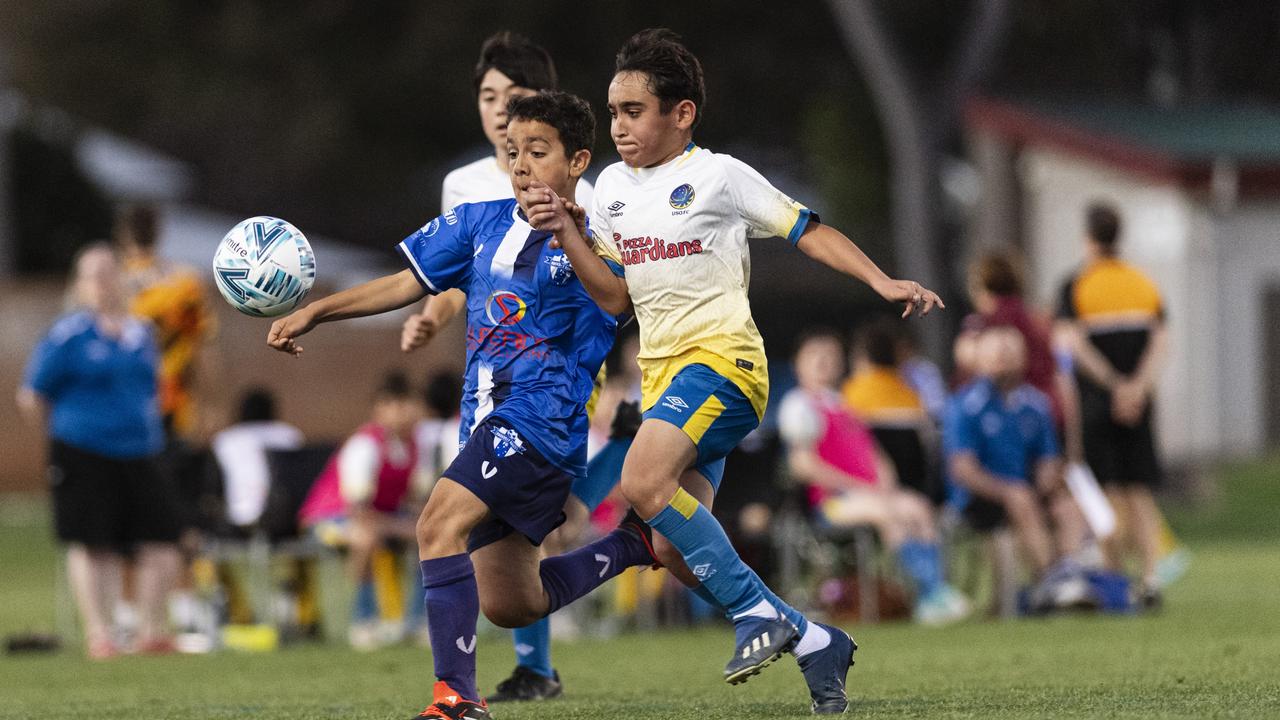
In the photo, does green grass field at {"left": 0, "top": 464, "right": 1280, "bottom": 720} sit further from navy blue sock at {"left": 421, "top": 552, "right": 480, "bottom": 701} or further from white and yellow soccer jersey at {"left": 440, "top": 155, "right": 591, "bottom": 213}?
white and yellow soccer jersey at {"left": 440, "top": 155, "right": 591, "bottom": 213}

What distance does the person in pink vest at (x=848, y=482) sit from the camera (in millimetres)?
12391

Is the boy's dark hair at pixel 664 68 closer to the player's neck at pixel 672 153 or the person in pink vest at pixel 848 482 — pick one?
the player's neck at pixel 672 153

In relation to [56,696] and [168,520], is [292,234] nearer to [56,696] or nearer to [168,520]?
[56,696]

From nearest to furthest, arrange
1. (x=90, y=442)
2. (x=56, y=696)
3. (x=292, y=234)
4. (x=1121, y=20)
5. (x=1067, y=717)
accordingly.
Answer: (x=1067, y=717) → (x=292, y=234) → (x=56, y=696) → (x=90, y=442) → (x=1121, y=20)

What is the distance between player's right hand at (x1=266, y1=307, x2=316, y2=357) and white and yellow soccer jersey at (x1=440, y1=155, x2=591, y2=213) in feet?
4.22

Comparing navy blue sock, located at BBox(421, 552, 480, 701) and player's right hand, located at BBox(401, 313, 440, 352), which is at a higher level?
player's right hand, located at BBox(401, 313, 440, 352)

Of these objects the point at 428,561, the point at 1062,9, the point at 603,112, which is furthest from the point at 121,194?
the point at 428,561

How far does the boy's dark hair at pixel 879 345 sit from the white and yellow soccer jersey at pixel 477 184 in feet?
19.7

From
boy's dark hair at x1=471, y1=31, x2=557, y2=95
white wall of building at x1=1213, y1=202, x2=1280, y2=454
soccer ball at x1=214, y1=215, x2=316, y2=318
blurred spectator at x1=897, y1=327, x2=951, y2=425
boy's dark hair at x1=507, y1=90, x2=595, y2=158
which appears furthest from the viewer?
white wall of building at x1=1213, y1=202, x2=1280, y2=454

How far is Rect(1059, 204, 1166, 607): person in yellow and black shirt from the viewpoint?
12.4m

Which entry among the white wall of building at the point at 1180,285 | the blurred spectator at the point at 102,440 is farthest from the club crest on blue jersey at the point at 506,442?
the white wall of building at the point at 1180,285

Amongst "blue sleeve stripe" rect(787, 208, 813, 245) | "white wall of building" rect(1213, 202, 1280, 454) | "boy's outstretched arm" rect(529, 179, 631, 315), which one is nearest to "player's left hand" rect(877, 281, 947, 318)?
"blue sleeve stripe" rect(787, 208, 813, 245)

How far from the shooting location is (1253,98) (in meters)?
27.5

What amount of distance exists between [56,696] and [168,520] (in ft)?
10.2
